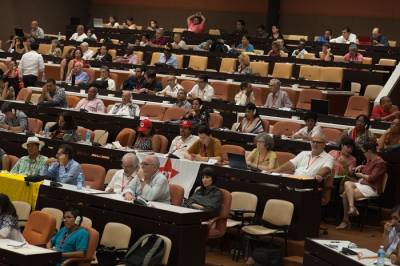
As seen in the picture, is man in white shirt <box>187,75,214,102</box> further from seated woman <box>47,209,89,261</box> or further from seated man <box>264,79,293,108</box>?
seated woman <box>47,209,89,261</box>

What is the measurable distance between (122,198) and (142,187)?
1.38 ft

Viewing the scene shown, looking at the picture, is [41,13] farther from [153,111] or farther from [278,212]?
[278,212]

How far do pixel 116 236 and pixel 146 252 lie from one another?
585 mm

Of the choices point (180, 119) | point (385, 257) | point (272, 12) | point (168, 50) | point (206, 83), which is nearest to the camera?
point (385, 257)

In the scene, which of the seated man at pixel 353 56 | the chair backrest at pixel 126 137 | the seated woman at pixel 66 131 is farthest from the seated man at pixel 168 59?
the seated woman at pixel 66 131

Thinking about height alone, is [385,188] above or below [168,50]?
below

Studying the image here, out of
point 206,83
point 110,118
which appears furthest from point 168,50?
point 110,118

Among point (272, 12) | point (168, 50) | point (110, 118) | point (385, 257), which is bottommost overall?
point (385, 257)

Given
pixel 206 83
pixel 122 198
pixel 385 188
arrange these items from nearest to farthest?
pixel 122 198 → pixel 385 188 → pixel 206 83

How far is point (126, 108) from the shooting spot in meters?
15.4

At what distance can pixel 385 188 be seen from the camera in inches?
483

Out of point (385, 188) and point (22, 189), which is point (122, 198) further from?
point (385, 188)

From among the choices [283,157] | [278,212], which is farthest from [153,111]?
[278,212]

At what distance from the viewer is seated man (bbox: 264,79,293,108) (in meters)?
15.9
